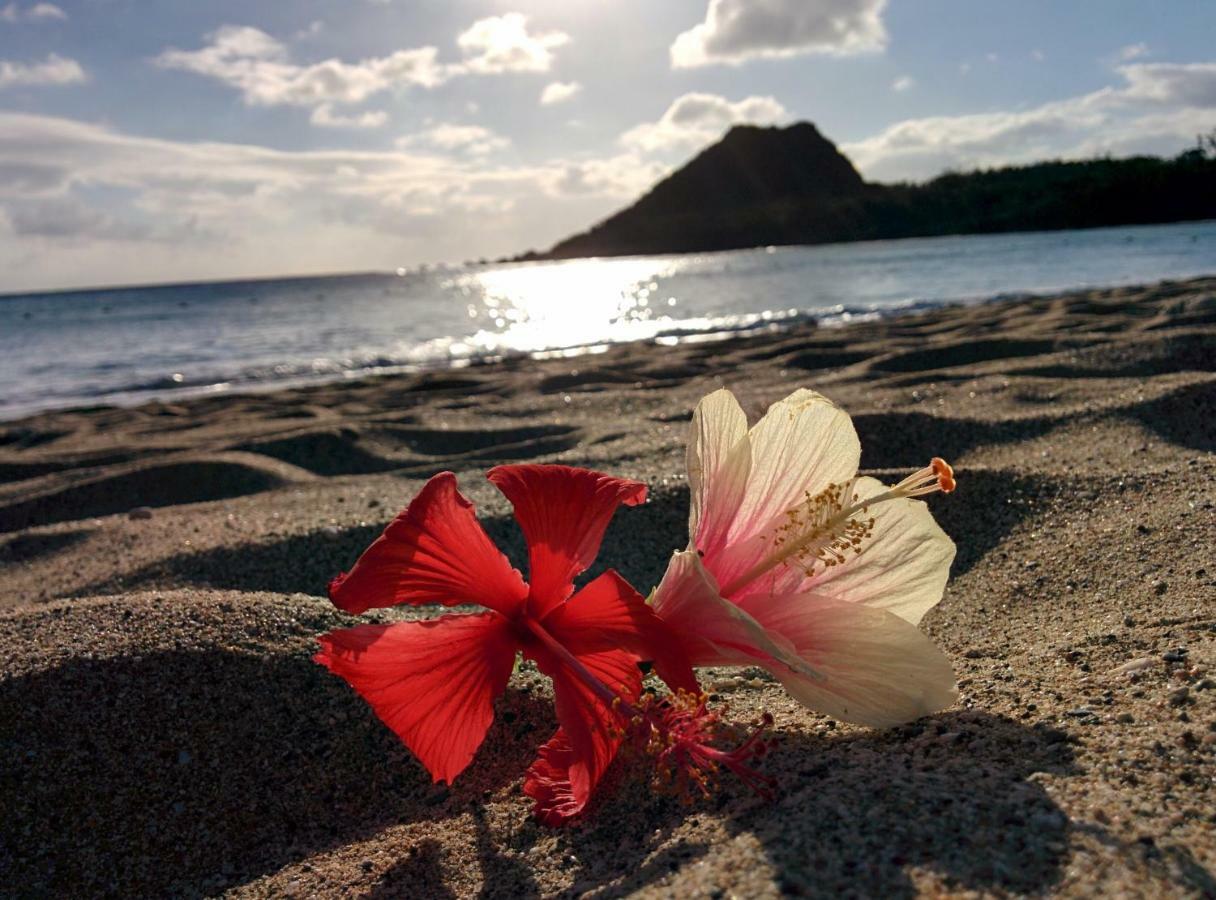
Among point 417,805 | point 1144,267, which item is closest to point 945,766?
point 417,805

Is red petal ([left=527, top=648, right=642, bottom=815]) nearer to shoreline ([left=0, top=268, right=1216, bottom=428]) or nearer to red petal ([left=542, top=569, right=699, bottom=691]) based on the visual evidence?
red petal ([left=542, top=569, right=699, bottom=691])

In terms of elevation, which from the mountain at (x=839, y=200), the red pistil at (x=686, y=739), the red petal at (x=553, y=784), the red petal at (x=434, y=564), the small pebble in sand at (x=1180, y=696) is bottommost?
the red petal at (x=553, y=784)

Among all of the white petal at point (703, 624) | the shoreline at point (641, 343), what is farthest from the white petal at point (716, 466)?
the shoreline at point (641, 343)

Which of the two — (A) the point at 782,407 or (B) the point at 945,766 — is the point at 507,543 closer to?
(A) the point at 782,407

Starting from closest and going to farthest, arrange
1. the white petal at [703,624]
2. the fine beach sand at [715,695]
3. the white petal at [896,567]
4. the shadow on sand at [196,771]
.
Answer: the fine beach sand at [715,695], the white petal at [703,624], the white petal at [896,567], the shadow on sand at [196,771]

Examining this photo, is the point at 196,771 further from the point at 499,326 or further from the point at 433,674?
the point at 499,326

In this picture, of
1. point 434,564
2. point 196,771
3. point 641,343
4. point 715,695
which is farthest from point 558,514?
point 641,343

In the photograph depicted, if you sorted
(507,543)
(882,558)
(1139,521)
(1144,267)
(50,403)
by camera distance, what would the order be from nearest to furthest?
(882,558), (1139,521), (507,543), (50,403), (1144,267)

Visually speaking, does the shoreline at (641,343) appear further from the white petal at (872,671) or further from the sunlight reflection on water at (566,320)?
the white petal at (872,671)

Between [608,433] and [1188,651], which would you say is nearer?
[1188,651]
